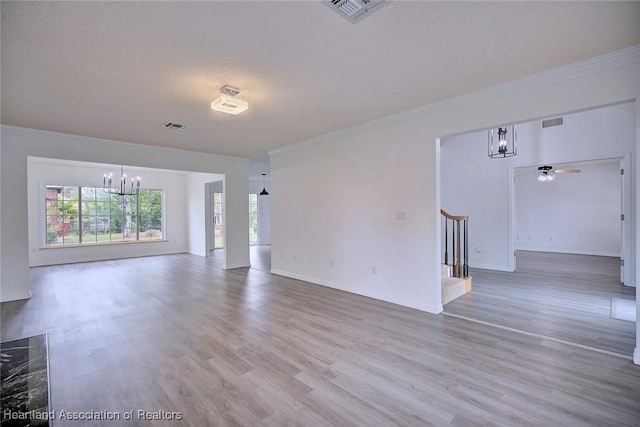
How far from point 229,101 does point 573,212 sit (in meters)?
10.7

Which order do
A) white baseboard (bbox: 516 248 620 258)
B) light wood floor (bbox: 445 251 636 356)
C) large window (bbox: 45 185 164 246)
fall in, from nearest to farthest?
light wood floor (bbox: 445 251 636 356), large window (bbox: 45 185 164 246), white baseboard (bbox: 516 248 620 258)

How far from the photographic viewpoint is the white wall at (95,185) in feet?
24.9

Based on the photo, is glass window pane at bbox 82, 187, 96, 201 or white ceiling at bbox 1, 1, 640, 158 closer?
white ceiling at bbox 1, 1, 640, 158

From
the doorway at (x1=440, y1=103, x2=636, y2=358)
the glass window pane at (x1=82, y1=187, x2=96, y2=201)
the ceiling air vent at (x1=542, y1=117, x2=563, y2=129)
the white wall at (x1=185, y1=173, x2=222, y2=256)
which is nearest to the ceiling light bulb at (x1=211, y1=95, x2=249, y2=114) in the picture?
the doorway at (x1=440, y1=103, x2=636, y2=358)

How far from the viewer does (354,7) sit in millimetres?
1961

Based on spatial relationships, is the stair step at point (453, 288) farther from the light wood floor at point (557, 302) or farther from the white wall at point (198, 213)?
the white wall at point (198, 213)

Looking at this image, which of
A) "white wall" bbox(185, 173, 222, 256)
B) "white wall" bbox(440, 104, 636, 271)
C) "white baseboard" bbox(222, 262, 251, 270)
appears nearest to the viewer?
"white wall" bbox(440, 104, 636, 271)

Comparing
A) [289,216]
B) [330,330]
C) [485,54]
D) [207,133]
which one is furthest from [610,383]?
[207,133]

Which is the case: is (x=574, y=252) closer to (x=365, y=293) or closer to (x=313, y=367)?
(x=365, y=293)

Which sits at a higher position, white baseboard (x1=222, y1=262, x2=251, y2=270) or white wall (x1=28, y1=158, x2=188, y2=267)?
white wall (x1=28, y1=158, x2=188, y2=267)

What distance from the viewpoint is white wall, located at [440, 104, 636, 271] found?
17.4ft

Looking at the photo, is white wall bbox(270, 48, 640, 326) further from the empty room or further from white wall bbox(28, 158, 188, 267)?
white wall bbox(28, 158, 188, 267)

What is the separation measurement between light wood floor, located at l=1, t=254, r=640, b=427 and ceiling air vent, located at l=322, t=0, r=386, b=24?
2.75m

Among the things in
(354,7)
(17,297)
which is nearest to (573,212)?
(354,7)
